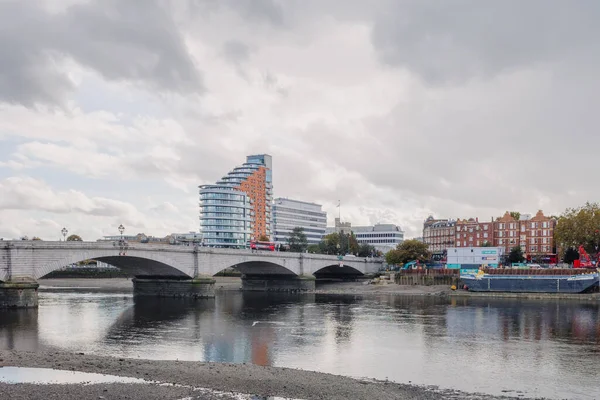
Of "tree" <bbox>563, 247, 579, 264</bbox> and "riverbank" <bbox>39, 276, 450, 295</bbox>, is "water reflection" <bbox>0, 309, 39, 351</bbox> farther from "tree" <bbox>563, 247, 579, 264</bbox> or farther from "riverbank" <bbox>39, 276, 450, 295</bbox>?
"tree" <bbox>563, 247, 579, 264</bbox>

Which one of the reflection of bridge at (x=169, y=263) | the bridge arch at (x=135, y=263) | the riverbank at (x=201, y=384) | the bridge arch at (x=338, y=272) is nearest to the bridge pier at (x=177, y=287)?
the reflection of bridge at (x=169, y=263)

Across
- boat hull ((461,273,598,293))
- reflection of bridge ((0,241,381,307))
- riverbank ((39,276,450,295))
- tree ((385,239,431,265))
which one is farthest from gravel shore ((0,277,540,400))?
tree ((385,239,431,265))

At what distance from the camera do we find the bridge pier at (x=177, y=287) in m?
94.4

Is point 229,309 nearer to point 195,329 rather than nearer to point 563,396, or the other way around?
point 195,329

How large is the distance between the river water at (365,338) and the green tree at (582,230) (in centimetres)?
4159

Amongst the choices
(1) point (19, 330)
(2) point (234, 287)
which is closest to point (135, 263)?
(1) point (19, 330)

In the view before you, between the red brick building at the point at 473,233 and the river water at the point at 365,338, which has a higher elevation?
the red brick building at the point at 473,233

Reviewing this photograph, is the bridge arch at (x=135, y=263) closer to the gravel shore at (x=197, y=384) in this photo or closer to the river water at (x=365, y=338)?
the river water at (x=365, y=338)

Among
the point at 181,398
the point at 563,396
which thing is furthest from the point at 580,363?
the point at 181,398

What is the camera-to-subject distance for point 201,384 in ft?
102

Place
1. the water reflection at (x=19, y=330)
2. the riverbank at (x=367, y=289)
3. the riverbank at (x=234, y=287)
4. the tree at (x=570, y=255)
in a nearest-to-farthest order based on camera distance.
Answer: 1. the water reflection at (x=19, y=330)
2. the riverbank at (x=367, y=289)
3. the riverbank at (x=234, y=287)
4. the tree at (x=570, y=255)

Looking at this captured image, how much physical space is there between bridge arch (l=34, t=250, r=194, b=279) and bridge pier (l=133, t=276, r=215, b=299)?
0.94 m

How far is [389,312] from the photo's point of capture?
76500mm

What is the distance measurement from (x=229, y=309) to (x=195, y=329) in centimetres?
2226
